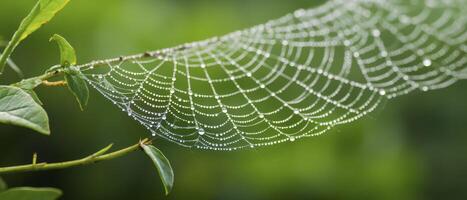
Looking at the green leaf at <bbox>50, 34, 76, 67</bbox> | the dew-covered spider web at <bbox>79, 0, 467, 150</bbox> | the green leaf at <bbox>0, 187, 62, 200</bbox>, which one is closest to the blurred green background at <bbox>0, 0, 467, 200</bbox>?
the dew-covered spider web at <bbox>79, 0, 467, 150</bbox>

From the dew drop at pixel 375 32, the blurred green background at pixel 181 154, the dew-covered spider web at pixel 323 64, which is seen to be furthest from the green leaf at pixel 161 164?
the dew drop at pixel 375 32

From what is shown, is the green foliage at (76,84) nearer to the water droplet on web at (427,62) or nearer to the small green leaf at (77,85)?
the small green leaf at (77,85)

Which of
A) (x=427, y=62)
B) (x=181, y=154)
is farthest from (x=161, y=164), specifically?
(x=427, y=62)

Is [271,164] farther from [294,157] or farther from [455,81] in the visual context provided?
[455,81]

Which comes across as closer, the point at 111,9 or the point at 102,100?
the point at 102,100

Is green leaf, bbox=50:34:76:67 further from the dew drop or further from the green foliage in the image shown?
the dew drop

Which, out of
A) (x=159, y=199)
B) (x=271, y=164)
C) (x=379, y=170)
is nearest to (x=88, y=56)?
(x=159, y=199)
